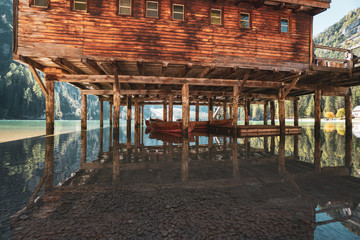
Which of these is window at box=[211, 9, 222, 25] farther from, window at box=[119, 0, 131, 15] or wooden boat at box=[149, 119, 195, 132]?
wooden boat at box=[149, 119, 195, 132]

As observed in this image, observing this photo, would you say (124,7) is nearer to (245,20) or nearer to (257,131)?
(245,20)

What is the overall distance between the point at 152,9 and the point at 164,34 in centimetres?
168

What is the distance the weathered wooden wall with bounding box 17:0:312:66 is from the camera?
32.1ft

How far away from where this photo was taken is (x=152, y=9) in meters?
10.8

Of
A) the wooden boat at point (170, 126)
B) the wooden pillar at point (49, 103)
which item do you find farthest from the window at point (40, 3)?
the wooden boat at point (170, 126)

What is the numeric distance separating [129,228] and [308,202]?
2.64 metres

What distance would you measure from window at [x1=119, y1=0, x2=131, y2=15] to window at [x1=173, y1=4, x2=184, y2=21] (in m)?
2.73

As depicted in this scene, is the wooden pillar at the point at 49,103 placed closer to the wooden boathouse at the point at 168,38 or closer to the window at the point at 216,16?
the wooden boathouse at the point at 168,38

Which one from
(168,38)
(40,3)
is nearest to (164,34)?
(168,38)

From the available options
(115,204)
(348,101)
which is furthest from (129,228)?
(348,101)

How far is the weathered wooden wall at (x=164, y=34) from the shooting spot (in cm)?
977

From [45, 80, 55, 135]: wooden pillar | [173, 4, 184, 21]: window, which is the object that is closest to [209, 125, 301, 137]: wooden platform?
[173, 4, 184, 21]: window

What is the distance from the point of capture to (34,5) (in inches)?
383

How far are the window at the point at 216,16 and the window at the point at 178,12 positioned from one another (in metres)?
1.99
